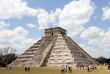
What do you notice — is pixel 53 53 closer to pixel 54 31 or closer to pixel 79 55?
pixel 79 55

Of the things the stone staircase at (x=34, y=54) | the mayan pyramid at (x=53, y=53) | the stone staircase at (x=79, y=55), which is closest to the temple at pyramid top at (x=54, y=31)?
the mayan pyramid at (x=53, y=53)

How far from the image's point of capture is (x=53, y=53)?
65938 millimetres

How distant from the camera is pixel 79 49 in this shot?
236 feet

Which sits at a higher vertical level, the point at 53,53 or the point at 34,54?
the point at 53,53

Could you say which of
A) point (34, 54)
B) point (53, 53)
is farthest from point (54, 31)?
point (34, 54)

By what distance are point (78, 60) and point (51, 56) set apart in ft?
21.2

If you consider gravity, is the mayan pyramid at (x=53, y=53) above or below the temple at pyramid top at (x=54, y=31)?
below

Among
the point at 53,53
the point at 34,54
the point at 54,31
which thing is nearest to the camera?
the point at 34,54

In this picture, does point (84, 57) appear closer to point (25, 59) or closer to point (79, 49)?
point (79, 49)

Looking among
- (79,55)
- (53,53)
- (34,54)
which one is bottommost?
(79,55)

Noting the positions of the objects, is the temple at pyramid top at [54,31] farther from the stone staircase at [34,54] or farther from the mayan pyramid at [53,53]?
Answer: the stone staircase at [34,54]

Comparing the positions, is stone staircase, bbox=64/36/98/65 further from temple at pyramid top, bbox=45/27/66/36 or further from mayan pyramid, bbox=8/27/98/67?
temple at pyramid top, bbox=45/27/66/36

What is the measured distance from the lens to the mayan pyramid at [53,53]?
2454 inches

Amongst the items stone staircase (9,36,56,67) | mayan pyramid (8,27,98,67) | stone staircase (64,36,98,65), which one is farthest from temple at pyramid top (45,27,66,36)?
stone staircase (64,36,98,65)
